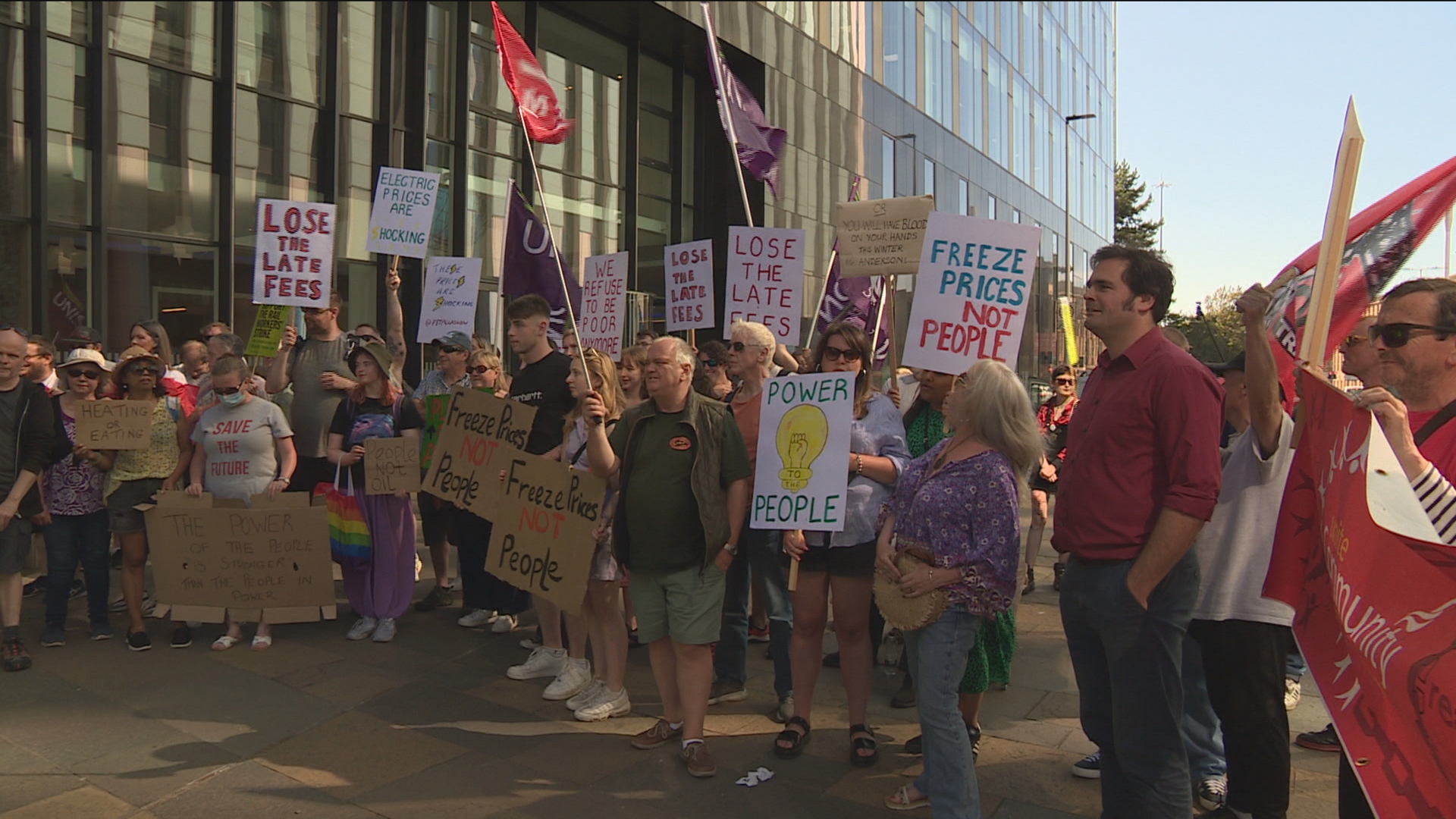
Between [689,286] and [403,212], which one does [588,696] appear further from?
[403,212]

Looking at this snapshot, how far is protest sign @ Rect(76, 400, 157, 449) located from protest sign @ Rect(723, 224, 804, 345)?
13.6 feet

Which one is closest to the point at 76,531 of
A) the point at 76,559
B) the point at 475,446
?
the point at 76,559

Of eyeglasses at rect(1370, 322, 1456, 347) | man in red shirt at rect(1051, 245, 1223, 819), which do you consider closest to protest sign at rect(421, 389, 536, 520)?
man in red shirt at rect(1051, 245, 1223, 819)

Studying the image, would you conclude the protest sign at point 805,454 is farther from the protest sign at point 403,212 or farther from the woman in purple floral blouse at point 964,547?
the protest sign at point 403,212

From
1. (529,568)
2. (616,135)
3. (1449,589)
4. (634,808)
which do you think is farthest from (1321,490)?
(616,135)

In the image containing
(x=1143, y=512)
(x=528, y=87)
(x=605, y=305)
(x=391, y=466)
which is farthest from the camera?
(x=605, y=305)

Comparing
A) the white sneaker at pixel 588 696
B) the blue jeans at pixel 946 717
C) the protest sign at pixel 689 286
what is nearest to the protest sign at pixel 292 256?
the protest sign at pixel 689 286

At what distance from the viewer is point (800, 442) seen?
471 centimetres

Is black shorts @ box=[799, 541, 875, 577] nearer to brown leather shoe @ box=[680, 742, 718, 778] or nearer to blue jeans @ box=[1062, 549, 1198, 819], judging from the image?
brown leather shoe @ box=[680, 742, 718, 778]

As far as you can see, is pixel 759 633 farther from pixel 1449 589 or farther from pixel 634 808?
pixel 1449 589

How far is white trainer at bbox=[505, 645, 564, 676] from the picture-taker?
613 cm

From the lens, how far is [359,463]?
23.0 feet

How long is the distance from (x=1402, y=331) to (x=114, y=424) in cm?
678

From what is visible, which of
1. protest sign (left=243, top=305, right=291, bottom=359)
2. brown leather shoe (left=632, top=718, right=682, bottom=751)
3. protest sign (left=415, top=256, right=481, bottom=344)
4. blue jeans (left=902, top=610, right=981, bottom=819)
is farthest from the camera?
protest sign (left=415, top=256, right=481, bottom=344)
